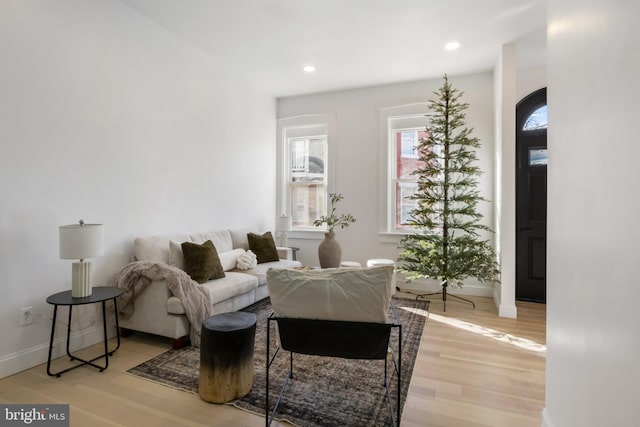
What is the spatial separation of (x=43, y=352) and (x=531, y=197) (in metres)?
5.51

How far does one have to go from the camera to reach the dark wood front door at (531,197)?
437 cm

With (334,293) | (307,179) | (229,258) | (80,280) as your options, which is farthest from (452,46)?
(80,280)

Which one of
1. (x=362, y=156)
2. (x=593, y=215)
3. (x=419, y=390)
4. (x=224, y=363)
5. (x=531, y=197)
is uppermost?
(x=362, y=156)

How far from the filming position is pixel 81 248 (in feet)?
7.64

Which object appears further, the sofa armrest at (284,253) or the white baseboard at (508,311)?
the sofa armrest at (284,253)

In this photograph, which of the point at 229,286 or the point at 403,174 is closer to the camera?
the point at 229,286

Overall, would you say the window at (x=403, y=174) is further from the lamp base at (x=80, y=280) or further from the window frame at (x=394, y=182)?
the lamp base at (x=80, y=280)

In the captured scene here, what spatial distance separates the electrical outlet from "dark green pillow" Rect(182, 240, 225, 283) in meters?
1.18

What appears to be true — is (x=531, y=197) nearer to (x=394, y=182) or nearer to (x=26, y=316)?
(x=394, y=182)

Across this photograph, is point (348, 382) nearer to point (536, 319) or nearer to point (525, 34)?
point (536, 319)

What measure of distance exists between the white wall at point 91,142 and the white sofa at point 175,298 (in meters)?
0.22

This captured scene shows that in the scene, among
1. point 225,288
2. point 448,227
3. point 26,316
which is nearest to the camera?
point 26,316

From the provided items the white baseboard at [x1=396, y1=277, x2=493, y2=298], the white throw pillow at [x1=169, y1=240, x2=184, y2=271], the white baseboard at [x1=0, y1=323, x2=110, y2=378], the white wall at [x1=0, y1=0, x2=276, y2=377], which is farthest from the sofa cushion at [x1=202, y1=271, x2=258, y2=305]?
the white baseboard at [x1=396, y1=277, x2=493, y2=298]

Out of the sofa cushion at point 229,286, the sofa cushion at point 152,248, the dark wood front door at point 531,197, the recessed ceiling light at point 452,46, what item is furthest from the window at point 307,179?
the dark wood front door at point 531,197
